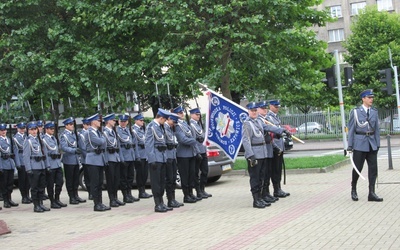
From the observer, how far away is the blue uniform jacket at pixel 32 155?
14.6 meters

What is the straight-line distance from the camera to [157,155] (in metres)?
13.4

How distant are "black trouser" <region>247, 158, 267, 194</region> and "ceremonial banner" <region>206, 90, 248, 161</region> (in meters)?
1.26

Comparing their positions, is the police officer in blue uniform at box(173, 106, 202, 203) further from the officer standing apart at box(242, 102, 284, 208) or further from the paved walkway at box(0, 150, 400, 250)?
the officer standing apart at box(242, 102, 284, 208)

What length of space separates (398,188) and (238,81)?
12.9 meters

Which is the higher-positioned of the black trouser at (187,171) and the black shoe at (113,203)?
the black trouser at (187,171)

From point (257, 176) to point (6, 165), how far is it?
6.35m

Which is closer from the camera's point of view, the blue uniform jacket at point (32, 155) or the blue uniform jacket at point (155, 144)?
the blue uniform jacket at point (155, 144)

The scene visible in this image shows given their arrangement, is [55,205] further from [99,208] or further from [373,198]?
[373,198]

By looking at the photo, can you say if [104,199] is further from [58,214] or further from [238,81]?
[238,81]

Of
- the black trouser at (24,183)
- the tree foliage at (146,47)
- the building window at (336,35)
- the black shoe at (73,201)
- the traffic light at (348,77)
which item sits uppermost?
the building window at (336,35)

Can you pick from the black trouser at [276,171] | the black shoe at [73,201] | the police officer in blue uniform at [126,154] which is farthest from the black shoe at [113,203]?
the black trouser at [276,171]

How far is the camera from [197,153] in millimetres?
14789

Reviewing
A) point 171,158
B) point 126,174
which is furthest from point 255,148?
point 126,174

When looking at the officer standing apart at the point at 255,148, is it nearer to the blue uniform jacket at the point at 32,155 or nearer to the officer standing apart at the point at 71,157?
the officer standing apart at the point at 71,157
